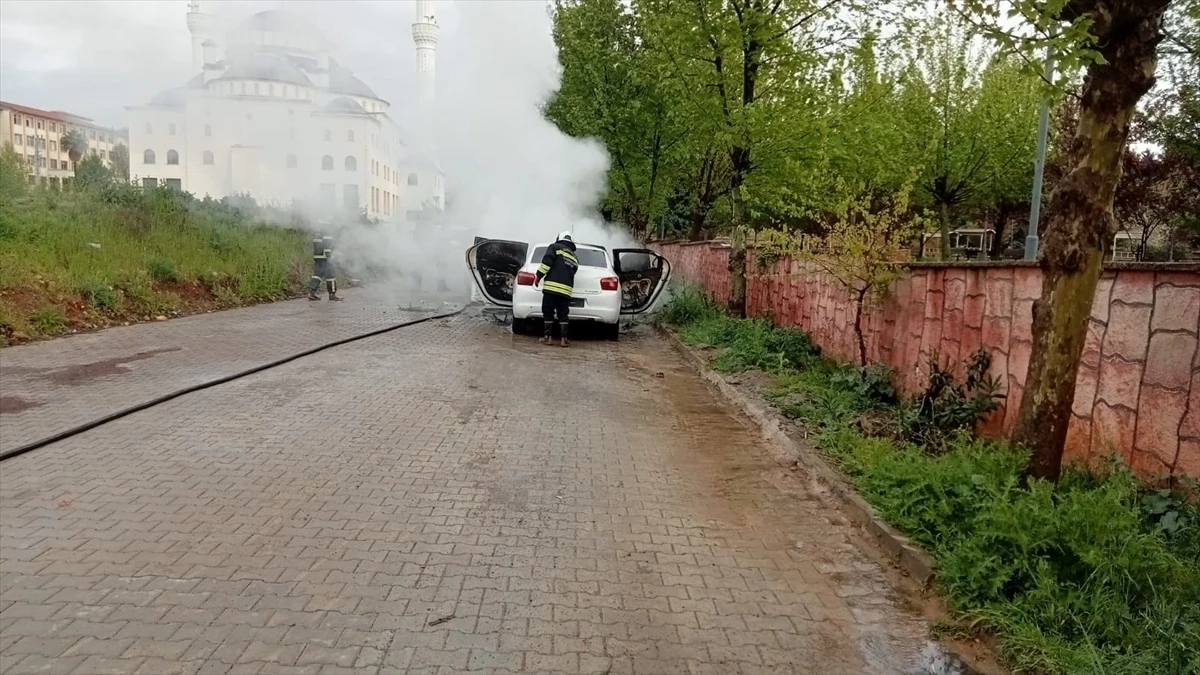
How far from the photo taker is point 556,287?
39.1 feet

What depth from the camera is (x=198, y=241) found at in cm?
1681

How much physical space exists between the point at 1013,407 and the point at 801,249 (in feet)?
12.0

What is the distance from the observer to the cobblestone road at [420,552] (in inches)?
128

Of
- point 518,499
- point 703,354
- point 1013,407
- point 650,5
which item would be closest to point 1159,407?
point 1013,407

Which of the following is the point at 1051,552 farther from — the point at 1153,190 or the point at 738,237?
the point at 1153,190

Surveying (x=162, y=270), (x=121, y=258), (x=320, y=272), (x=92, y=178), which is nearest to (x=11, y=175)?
(x=121, y=258)

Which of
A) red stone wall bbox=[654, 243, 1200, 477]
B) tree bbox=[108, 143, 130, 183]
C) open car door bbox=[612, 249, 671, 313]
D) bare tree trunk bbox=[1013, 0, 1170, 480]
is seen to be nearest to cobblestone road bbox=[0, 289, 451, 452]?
open car door bbox=[612, 249, 671, 313]

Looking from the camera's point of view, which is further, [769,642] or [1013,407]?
[1013,407]

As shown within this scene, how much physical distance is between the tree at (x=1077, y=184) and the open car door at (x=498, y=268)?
11.0m

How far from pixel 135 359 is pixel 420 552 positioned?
7.13 meters

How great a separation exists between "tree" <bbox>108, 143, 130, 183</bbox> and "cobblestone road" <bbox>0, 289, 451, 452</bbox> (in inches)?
301

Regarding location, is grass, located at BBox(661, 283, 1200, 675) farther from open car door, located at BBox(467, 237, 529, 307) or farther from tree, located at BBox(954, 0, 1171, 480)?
open car door, located at BBox(467, 237, 529, 307)

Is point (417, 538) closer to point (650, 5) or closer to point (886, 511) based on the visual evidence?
point (886, 511)

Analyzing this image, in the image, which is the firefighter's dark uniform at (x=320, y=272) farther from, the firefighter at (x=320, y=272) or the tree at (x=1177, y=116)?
the tree at (x=1177, y=116)
